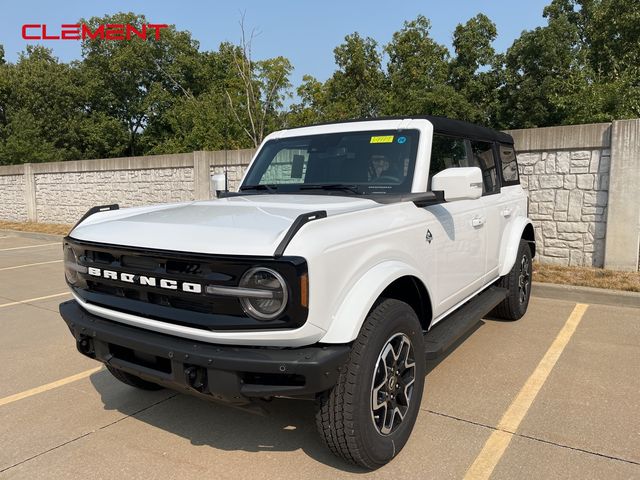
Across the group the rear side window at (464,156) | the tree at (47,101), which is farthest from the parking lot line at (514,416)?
the tree at (47,101)

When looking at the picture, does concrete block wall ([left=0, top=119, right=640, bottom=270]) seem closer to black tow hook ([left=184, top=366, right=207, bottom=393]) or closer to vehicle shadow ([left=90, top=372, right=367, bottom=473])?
vehicle shadow ([left=90, top=372, right=367, bottom=473])

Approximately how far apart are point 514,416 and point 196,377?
211 centimetres

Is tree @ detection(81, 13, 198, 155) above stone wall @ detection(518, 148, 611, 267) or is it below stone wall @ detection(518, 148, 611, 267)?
above

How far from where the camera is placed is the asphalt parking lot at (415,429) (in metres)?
2.71

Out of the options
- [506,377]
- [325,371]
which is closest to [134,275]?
[325,371]

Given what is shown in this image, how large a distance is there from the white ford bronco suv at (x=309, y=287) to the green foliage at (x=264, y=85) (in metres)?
16.9

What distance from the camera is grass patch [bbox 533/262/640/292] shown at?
20.5ft

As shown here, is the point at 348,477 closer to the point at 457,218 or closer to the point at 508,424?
the point at 508,424

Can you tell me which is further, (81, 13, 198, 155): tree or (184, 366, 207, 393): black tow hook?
(81, 13, 198, 155): tree

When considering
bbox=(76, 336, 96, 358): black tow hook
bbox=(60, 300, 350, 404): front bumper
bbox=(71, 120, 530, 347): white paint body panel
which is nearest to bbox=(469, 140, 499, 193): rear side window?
bbox=(71, 120, 530, 347): white paint body panel

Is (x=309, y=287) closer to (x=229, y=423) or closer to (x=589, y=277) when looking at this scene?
(x=229, y=423)

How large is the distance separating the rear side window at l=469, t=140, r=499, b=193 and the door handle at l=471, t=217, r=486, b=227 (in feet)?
1.35

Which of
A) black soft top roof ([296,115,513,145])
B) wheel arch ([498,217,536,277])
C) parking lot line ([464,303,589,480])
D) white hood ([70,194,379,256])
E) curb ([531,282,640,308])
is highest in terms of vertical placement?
black soft top roof ([296,115,513,145])

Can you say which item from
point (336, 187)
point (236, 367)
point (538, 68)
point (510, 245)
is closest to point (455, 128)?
point (336, 187)
